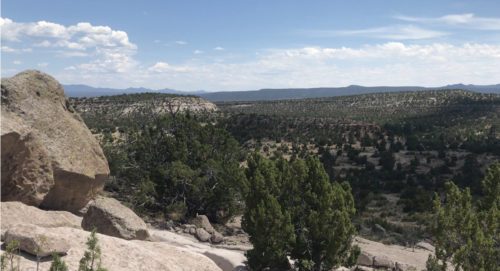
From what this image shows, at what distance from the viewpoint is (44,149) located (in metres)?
11.4

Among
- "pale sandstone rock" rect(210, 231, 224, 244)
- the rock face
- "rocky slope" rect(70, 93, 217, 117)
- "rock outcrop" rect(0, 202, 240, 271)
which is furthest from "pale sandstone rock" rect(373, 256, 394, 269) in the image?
"rocky slope" rect(70, 93, 217, 117)

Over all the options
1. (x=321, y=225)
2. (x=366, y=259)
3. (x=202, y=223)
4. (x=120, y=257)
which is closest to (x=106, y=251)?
(x=120, y=257)

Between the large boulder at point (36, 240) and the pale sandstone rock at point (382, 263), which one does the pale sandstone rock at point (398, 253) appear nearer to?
the pale sandstone rock at point (382, 263)

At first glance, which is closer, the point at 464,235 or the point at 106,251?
the point at 106,251

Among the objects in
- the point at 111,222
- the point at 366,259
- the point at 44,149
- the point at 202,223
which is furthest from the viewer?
the point at 202,223

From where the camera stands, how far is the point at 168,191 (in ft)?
66.8

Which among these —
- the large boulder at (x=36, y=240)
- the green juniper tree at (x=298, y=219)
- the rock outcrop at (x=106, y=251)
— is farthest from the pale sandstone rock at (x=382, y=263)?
the large boulder at (x=36, y=240)

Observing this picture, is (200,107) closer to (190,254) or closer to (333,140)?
(333,140)

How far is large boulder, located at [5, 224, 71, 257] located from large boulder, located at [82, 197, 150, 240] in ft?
11.5

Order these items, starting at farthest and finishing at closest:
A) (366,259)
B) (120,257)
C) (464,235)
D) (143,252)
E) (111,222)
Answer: (366,259) < (111,222) < (464,235) < (143,252) < (120,257)

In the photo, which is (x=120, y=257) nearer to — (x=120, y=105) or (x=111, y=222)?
(x=111, y=222)

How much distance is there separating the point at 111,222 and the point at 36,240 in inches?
163

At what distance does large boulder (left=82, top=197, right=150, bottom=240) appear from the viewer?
11.7 meters

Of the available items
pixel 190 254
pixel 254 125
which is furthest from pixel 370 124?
pixel 190 254
